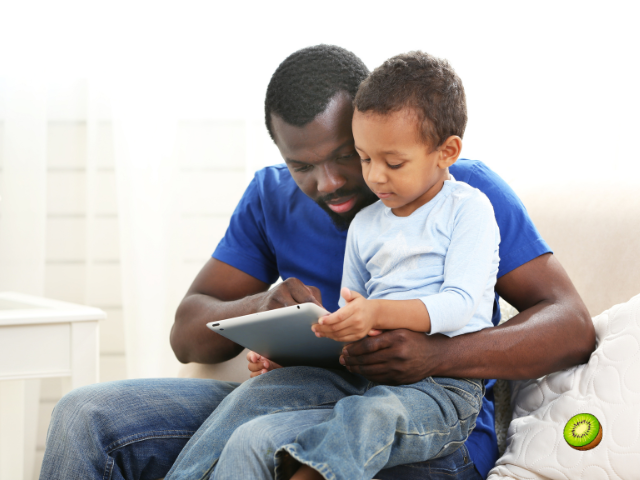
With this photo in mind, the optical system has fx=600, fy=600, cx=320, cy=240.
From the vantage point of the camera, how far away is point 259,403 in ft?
2.87

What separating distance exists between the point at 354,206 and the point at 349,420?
18.6 inches

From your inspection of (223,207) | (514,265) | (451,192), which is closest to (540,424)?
(514,265)

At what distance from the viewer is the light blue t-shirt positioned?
848mm

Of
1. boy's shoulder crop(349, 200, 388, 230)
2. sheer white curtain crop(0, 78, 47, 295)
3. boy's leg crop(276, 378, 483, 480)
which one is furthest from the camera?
sheer white curtain crop(0, 78, 47, 295)

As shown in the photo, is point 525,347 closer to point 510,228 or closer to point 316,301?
point 510,228

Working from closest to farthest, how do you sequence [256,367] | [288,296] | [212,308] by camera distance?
[288,296], [256,367], [212,308]

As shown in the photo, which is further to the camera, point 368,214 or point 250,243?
point 250,243

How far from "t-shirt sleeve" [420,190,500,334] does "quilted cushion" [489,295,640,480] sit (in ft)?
0.70

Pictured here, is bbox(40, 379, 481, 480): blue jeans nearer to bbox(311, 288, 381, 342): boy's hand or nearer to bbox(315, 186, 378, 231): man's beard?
bbox(311, 288, 381, 342): boy's hand

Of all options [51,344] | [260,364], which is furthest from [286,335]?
[51,344]

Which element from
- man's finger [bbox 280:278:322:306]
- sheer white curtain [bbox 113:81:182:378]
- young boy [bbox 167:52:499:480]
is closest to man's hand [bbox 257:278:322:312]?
man's finger [bbox 280:278:322:306]

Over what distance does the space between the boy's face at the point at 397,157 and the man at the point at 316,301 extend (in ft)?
0.45

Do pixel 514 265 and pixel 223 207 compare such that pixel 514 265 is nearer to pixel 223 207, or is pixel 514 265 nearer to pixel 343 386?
pixel 343 386

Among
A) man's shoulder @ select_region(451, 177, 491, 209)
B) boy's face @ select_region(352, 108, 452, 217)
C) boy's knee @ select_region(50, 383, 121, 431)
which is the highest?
boy's face @ select_region(352, 108, 452, 217)
